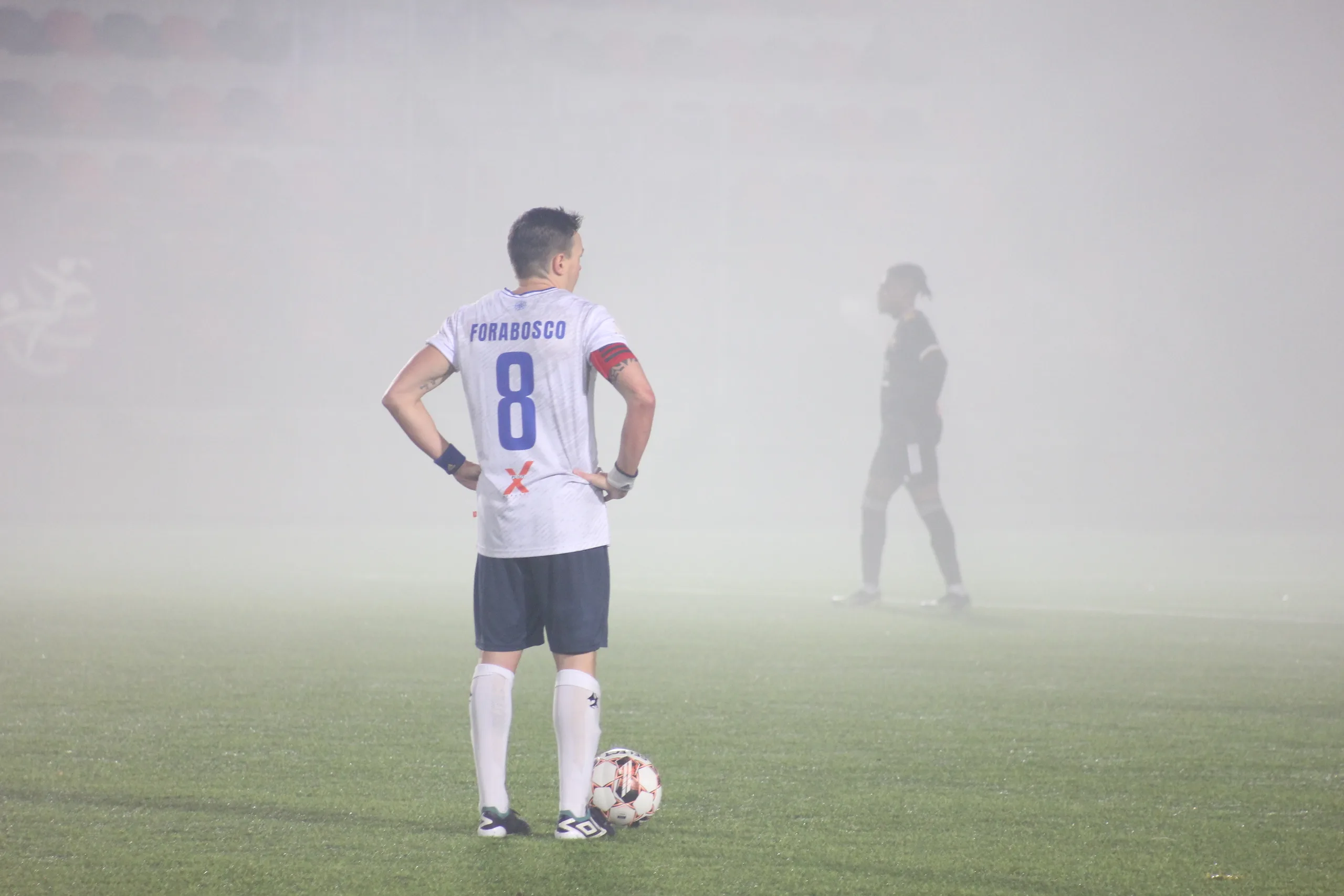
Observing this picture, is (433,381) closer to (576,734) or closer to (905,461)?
(576,734)

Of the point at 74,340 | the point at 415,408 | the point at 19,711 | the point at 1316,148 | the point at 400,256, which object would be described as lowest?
the point at 19,711

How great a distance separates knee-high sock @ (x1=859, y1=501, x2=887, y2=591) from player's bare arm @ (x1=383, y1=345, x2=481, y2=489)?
5989 mm

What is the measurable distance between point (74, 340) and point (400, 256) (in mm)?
4501

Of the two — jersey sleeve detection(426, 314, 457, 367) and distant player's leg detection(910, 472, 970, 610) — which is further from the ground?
jersey sleeve detection(426, 314, 457, 367)

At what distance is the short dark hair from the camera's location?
256 centimetres

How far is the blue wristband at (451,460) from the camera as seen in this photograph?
8.79 ft

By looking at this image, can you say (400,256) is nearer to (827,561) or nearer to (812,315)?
(812,315)

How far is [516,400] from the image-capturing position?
8.31 ft

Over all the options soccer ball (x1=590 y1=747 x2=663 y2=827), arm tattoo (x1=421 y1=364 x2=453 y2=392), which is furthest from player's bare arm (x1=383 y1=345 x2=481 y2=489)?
soccer ball (x1=590 y1=747 x2=663 y2=827)

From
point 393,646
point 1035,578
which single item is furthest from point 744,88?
point 393,646

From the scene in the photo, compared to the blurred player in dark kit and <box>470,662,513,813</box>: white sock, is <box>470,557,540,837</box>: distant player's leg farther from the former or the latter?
the blurred player in dark kit

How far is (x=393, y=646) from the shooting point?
6023 mm

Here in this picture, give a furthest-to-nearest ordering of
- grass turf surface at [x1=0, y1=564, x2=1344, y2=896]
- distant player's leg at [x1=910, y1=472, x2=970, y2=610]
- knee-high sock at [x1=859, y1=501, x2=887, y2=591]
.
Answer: knee-high sock at [x1=859, y1=501, x2=887, y2=591], distant player's leg at [x1=910, y1=472, x2=970, y2=610], grass turf surface at [x1=0, y1=564, x2=1344, y2=896]

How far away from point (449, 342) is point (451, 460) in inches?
10.4
